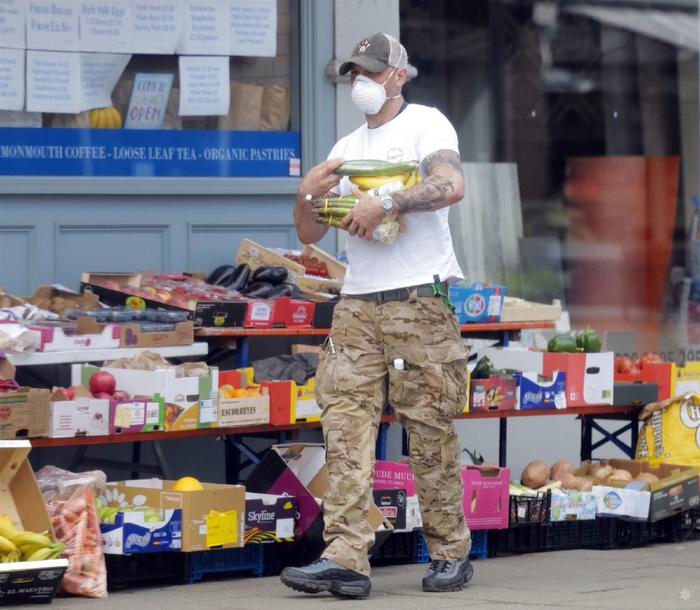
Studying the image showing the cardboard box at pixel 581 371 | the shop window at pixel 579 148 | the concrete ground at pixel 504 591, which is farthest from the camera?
the shop window at pixel 579 148

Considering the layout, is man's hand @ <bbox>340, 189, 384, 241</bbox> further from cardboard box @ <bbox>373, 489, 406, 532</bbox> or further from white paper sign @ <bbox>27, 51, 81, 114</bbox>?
white paper sign @ <bbox>27, 51, 81, 114</bbox>

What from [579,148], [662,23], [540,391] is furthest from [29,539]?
[662,23]

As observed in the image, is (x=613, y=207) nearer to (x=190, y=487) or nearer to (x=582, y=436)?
(x=582, y=436)

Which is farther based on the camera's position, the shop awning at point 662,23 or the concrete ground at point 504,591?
the shop awning at point 662,23

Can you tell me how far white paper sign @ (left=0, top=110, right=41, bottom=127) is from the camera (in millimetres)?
8414

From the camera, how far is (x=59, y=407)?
22.2ft

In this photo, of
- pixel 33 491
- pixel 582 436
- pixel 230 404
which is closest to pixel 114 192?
pixel 230 404

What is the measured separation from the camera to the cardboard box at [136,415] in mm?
6949

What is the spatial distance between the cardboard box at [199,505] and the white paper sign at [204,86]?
108 inches

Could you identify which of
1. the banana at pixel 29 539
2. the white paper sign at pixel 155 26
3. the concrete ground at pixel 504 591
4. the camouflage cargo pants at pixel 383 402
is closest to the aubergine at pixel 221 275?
the white paper sign at pixel 155 26

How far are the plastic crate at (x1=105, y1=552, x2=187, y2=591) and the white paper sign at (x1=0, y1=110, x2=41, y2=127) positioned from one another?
9.08 feet

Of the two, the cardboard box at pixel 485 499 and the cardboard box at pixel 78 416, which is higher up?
the cardboard box at pixel 78 416

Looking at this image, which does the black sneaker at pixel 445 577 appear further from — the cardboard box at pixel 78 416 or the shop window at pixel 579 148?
the shop window at pixel 579 148

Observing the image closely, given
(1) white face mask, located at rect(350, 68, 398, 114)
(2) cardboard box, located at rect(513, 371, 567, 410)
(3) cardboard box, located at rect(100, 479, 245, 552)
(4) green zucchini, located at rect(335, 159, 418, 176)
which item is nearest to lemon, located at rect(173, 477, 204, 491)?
(3) cardboard box, located at rect(100, 479, 245, 552)
